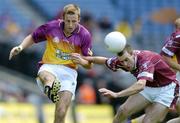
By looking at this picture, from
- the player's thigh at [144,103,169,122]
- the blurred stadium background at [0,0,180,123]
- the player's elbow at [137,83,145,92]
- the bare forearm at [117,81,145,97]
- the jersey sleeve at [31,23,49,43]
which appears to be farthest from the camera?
the blurred stadium background at [0,0,180,123]

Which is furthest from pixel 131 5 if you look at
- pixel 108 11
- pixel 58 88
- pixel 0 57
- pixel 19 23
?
pixel 58 88

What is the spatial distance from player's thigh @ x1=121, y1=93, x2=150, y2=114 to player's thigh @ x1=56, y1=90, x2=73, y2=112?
0.90m

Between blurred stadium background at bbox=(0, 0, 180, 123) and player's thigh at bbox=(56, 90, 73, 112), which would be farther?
blurred stadium background at bbox=(0, 0, 180, 123)

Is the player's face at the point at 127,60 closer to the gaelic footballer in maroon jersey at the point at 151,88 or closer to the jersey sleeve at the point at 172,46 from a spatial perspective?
the gaelic footballer in maroon jersey at the point at 151,88

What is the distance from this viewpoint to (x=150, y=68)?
11719 millimetres

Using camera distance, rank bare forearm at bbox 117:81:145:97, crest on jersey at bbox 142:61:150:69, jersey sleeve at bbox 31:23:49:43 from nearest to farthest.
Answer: bare forearm at bbox 117:81:145:97 < crest on jersey at bbox 142:61:150:69 < jersey sleeve at bbox 31:23:49:43

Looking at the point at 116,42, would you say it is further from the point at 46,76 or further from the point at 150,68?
the point at 46,76

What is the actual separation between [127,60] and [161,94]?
0.90 m

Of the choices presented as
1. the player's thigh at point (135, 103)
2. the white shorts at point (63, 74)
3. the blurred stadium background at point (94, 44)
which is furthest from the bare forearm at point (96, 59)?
the blurred stadium background at point (94, 44)

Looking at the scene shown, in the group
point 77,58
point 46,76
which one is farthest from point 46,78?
point 77,58

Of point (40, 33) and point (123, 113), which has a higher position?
point (40, 33)

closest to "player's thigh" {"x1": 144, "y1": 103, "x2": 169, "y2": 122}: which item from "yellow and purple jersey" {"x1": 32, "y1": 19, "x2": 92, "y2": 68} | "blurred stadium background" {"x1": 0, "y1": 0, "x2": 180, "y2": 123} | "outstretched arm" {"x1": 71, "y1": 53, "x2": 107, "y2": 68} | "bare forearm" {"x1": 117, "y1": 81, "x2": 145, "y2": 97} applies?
"bare forearm" {"x1": 117, "y1": 81, "x2": 145, "y2": 97}

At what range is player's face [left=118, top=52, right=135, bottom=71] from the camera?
11.7 meters

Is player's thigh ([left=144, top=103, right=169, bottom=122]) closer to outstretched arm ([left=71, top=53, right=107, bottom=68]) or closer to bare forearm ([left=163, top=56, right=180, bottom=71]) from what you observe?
bare forearm ([left=163, top=56, right=180, bottom=71])
